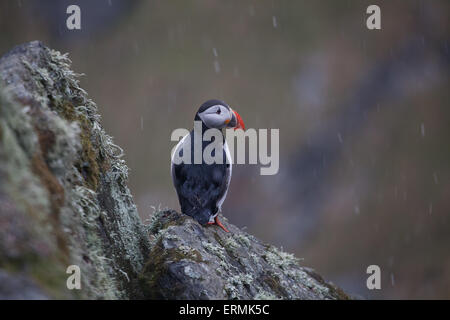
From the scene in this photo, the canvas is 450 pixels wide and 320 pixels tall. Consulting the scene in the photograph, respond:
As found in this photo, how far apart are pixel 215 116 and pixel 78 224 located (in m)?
2.22

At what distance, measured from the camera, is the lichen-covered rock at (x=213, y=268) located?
2.84 metres

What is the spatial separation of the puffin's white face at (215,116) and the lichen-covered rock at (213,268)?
1.07 metres

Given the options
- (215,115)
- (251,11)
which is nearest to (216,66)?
(251,11)

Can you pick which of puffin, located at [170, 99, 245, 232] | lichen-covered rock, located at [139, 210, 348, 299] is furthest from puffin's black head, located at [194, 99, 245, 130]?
lichen-covered rock, located at [139, 210, 348, 299]

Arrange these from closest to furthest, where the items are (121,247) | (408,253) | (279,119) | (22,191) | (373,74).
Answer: (22,191) → (121,247) → (408,253) → (279,119) → (373,74)

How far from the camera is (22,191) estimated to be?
6.79 ft

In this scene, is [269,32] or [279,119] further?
[269,32]

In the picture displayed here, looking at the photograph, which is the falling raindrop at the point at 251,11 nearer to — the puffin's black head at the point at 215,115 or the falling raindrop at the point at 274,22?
the falling raindrop at the point at 274,22

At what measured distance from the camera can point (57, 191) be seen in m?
2.43

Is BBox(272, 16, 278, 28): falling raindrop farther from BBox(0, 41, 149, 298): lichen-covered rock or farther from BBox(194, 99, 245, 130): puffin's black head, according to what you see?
BBox(0, 41, 149, 298): lichen-covered rock

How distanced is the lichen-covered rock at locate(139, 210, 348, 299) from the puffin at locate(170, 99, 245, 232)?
25 centimetres
